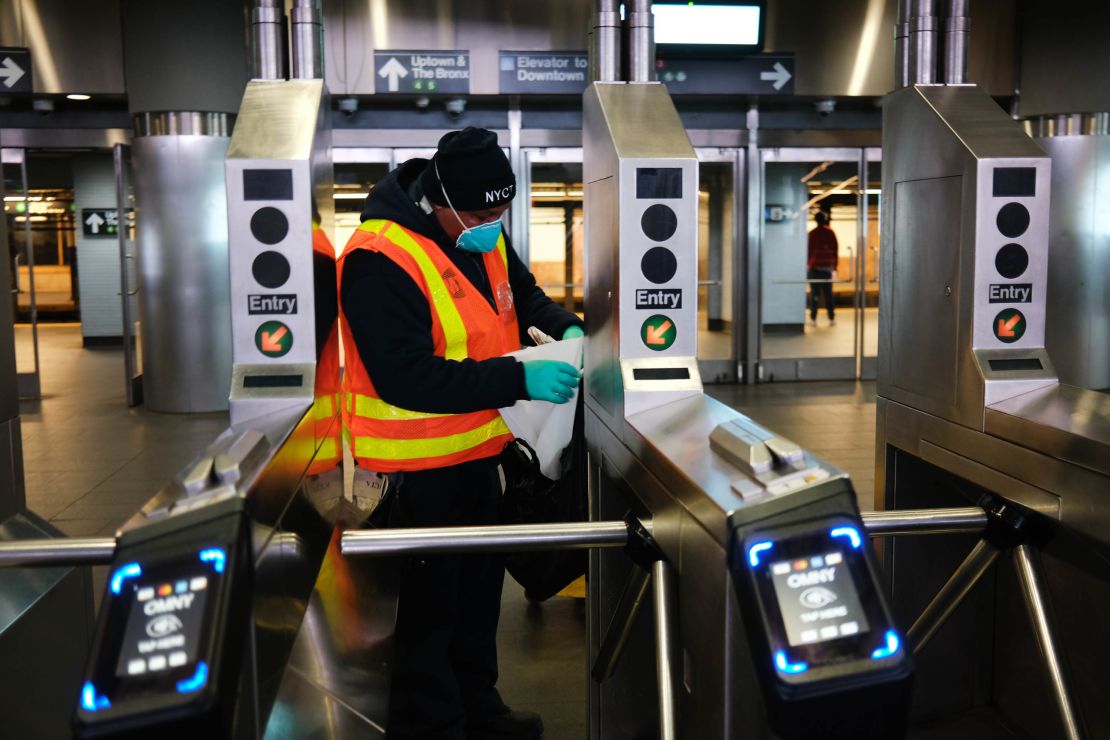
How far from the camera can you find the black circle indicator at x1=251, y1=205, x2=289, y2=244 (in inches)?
79.0

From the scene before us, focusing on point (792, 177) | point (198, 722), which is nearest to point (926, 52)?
point (198, 722)

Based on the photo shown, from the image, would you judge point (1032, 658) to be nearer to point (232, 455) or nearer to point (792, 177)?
point (232, 455)

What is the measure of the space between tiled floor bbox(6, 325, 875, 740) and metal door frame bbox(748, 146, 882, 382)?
232 millimetres

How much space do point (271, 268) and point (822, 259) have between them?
6.94 metres

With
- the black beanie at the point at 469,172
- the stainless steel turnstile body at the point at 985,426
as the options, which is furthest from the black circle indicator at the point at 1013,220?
the black beanie at the point at 469,172

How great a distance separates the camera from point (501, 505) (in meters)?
2.50

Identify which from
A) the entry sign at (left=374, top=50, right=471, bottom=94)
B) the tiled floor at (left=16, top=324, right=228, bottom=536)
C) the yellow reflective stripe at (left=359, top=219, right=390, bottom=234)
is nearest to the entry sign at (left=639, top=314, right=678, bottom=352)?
the yellow reflective stripe at (left=359, top=219, right=390, bottom=234)

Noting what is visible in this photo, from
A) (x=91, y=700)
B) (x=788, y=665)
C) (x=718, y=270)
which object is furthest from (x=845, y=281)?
(x=91, y=700)

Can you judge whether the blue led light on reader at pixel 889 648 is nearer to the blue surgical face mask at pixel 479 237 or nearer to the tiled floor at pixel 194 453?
the blue surgical face mask at pixel 479 237

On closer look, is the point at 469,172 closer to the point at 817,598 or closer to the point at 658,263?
the point at 658,263

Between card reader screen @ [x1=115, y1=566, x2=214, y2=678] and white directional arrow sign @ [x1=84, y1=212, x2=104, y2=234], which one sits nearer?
card reader screen @ [x1=115, y1=566, x2=214, y2=678]

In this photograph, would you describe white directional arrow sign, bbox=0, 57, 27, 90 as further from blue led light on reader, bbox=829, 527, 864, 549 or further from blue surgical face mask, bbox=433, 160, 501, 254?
blue led light on reader, bbox=829, 527, 864, 549

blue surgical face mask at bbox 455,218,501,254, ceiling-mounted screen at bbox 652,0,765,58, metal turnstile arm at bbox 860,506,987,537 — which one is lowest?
metal turnstile arm at bbox 860,506,987,537

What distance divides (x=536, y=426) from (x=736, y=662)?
1.15 meters
